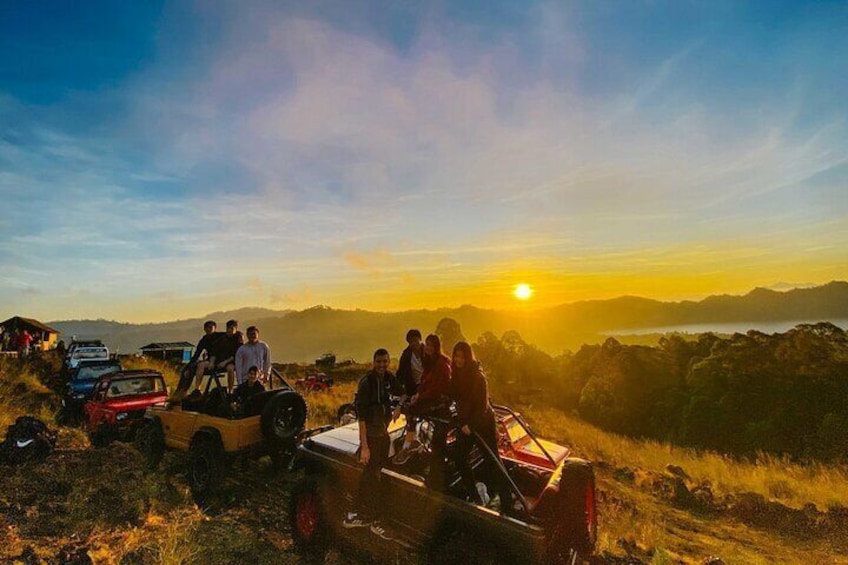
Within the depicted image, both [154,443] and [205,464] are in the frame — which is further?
[154,443]

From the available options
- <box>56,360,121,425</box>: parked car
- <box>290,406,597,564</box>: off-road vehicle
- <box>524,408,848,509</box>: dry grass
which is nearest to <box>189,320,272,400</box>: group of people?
<box>290,406,597,564</box>: off-road vehicle

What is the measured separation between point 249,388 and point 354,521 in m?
3.64

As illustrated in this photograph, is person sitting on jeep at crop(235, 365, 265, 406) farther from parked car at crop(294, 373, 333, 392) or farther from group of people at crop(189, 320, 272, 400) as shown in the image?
parked car at crop(294, 373, 333, 392)

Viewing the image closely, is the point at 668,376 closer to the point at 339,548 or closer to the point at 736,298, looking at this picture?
the point at 339,548

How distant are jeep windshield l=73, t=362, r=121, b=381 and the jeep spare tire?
1058 centimetres

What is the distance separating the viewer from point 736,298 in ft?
532

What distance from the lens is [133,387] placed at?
11.8 metres

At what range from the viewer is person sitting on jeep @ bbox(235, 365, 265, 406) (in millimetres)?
7853

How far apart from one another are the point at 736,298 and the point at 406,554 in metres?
193

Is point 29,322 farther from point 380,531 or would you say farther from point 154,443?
point 380,531

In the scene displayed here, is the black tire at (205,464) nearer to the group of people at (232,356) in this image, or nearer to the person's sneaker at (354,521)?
the group of people at (232,356)

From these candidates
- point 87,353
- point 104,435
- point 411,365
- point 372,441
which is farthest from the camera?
point 87,353

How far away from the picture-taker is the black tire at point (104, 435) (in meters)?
10.5

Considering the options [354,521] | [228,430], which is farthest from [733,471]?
[228,430]
